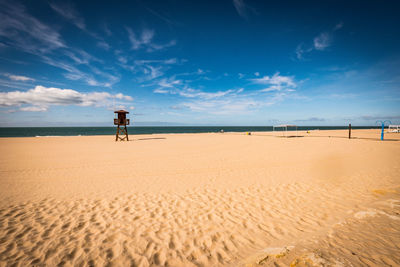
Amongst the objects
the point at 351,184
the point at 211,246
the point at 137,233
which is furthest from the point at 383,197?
the point at 137,233

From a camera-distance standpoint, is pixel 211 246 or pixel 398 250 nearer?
pixel 398 250

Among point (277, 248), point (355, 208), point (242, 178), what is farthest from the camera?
point (242, 178)

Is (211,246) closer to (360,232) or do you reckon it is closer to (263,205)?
(263,205)

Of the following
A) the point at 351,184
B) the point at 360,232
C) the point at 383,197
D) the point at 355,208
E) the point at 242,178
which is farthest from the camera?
the point at 242,178

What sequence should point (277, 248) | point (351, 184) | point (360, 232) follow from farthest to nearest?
point (351, 184)
point (360, 232)
point (277, 248)

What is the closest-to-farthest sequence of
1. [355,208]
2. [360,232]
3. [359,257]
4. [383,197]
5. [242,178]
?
1. [359,257]
2. [360,232]
3. [355,208]
4. [383,197]
5. [242,178]

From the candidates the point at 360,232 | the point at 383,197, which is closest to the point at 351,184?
the point at 383,197

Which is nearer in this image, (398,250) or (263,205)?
(398,250)

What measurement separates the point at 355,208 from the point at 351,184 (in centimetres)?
282

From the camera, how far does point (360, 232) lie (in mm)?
4164

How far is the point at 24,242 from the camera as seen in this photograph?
12.8 feet

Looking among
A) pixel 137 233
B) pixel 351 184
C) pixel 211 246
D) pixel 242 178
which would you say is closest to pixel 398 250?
pixel 211 246

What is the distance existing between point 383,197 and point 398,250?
362 cm

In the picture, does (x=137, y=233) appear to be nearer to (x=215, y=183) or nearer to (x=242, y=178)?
(x=215, y=183)
